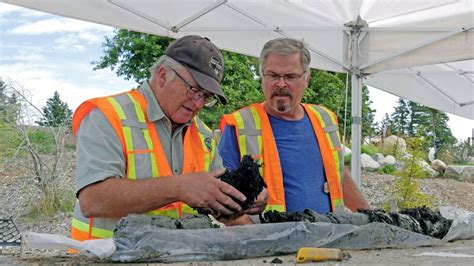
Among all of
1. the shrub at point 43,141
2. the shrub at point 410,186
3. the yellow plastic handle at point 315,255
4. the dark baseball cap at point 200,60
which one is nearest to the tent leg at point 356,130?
the shrub at point 410,186

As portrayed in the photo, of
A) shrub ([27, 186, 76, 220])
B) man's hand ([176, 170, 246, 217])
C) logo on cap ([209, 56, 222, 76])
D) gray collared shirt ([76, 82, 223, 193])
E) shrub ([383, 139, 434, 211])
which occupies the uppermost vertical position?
logo on cap ([209, 56, 222, 76])

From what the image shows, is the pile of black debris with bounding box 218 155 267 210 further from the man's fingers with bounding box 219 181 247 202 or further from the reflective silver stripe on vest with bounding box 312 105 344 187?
the reflective silver stripe on vest with bounding box 312 105 344 187

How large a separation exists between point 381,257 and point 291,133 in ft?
6.14

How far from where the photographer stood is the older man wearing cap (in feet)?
7.80

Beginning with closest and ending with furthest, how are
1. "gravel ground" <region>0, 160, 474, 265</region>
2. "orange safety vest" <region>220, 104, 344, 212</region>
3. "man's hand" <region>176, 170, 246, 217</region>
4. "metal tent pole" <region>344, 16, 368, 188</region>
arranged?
"gravel ground" <region>0, 160, 474, 265</region> → "man's hand" <region>176, 170, 246, 217</region> → "orange safety vest" <region>220, 104, 344, 212</region> → "metal tent pole" <region>344, 16, 368, 188</region>

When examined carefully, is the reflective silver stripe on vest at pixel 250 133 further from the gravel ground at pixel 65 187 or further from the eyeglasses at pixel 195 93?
the gravel ground at pixel 65 187

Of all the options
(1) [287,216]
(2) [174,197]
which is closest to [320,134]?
(1) [287,216]

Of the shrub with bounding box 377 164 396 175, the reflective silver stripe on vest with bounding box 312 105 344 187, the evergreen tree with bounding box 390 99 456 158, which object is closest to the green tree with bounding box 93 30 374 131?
the shrub with bounding box 377 164 396 175

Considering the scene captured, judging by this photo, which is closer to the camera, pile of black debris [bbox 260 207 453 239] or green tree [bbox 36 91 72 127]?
pile of black debris [bbox 260 207 453 239]

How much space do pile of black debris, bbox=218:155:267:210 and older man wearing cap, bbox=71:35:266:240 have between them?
0.15ft

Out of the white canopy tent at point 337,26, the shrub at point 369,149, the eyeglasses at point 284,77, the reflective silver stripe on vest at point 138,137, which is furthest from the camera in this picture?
the shrub at point 369,149

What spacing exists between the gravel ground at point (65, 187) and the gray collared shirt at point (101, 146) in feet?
1.10

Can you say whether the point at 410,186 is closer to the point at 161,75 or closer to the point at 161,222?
the point at 161,75

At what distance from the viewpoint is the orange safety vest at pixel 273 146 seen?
12.3 feet
